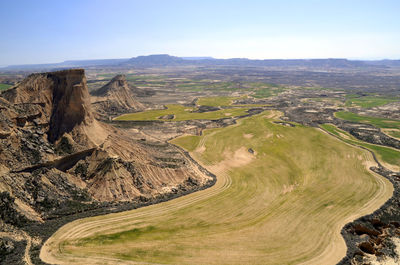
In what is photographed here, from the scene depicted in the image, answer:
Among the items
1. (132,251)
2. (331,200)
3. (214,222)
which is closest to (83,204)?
(132,251)

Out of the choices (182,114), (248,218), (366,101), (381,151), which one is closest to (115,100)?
(182,114)

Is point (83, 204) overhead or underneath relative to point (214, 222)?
overhead

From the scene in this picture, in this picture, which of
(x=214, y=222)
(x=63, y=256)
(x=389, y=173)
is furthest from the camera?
(x=389, y=173)

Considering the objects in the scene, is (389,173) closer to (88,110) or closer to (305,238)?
(305,238)

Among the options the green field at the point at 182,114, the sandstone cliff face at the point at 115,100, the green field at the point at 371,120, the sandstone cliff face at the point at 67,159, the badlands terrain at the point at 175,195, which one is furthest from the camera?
the sandstone cliff face at the point at 115,100

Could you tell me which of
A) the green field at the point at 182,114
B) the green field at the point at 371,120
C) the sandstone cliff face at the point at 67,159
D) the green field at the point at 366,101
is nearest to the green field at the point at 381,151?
the green field at the point at 371,120

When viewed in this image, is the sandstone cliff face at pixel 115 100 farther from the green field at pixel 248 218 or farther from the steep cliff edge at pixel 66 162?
the green field at pixel 248 218
